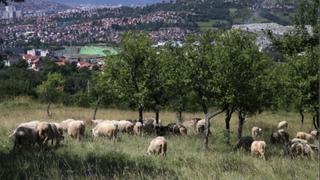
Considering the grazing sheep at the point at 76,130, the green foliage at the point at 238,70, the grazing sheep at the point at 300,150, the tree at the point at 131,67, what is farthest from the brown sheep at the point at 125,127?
the grazing sheep at the point at 300,150

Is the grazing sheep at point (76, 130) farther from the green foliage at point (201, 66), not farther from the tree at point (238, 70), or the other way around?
the tree at point (238, 70)

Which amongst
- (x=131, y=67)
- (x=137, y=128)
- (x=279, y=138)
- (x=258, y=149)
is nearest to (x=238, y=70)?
(x=258, y=149)

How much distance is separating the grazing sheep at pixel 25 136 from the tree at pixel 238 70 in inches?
322

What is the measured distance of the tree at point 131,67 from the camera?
30969 millimetres

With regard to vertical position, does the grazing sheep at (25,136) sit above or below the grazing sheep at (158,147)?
above

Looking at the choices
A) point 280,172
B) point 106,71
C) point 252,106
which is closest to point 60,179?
point 280,172

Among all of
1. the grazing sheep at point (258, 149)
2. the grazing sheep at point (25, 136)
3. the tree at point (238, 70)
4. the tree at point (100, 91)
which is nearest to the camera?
the grazing sheep at point (25, 136)

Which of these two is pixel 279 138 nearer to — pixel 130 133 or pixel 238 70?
pixel 238 70

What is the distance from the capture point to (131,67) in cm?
3130

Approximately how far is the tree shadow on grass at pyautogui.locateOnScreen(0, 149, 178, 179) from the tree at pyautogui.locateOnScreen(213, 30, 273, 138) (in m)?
9.54

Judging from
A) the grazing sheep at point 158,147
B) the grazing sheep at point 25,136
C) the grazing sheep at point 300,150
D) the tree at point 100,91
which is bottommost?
the tree at point 100,91

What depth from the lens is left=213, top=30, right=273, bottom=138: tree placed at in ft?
73.2

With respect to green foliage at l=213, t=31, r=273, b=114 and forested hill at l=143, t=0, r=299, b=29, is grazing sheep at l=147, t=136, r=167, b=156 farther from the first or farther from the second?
forested hill at l=143, t=0, r=299, b=29

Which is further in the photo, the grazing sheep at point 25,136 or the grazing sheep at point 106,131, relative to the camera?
the grazing sheep at point 106,131
